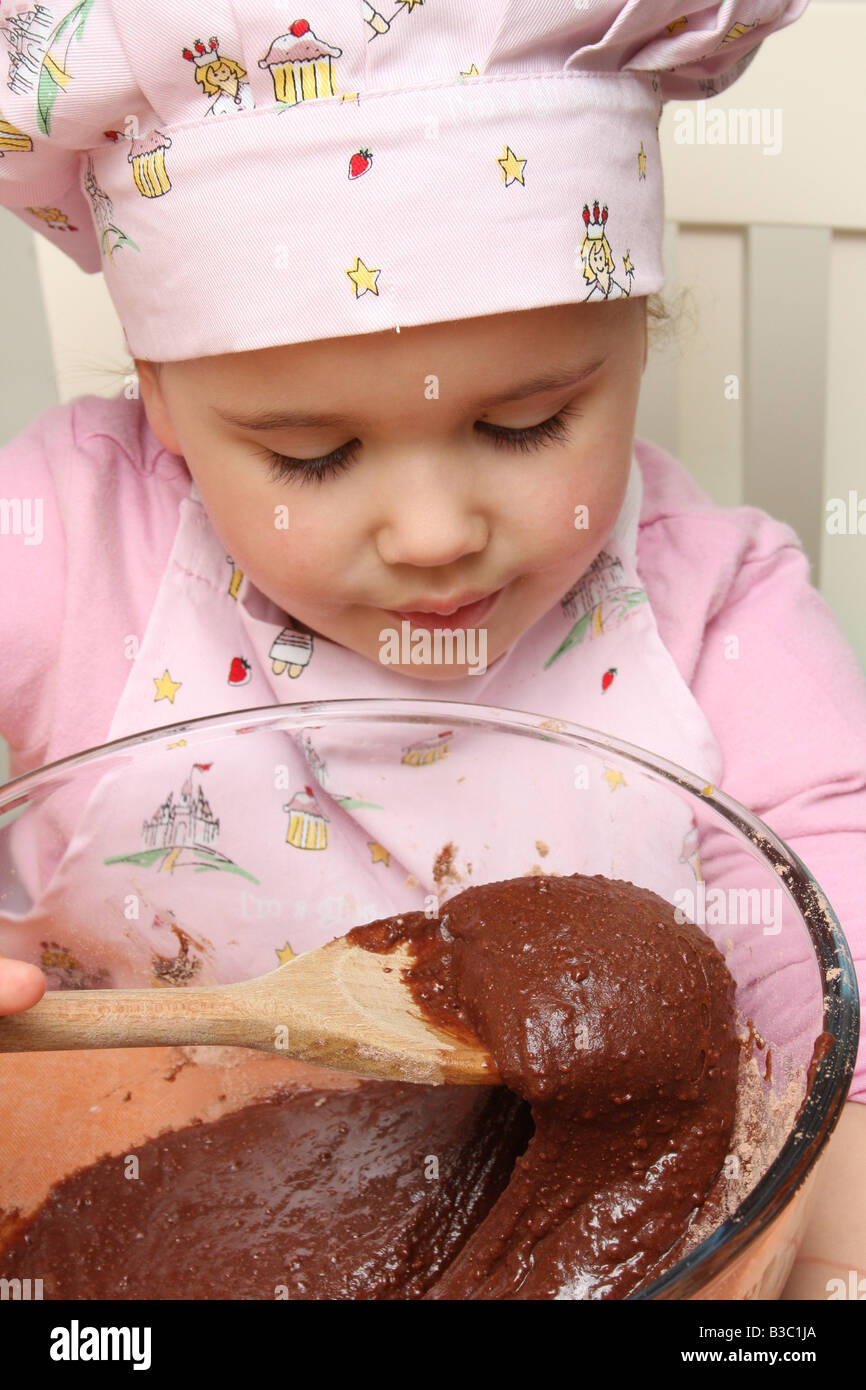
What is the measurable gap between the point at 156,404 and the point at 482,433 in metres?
0.24

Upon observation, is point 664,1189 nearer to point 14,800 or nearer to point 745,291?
point 14,800

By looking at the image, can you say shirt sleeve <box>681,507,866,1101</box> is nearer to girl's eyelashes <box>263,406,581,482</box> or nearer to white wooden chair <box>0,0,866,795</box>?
white wooden chair <box>0,0,866,795</box>

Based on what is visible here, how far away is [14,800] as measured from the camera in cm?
61

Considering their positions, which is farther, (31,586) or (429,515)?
(31,586)

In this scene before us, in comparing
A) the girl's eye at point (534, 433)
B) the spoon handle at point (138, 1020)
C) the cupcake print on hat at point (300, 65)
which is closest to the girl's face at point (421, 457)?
the girl's eye at point (534, 433)

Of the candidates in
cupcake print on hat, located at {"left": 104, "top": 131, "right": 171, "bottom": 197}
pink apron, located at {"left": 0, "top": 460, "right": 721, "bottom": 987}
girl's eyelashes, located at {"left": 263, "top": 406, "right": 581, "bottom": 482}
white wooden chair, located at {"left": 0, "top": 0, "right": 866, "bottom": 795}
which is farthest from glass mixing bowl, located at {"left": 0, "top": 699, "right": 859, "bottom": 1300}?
white wooden chair, located at {"left": 0, "top": 0, "right": 866, "bottom": 795}

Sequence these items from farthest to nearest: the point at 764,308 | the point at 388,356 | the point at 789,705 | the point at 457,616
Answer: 1. the point at 764,308
2. the point at 789,705
3. the point at 457,616
4. the point at 388,356

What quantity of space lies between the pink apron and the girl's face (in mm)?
84

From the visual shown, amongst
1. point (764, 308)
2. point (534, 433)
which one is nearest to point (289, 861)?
point (534, 433)

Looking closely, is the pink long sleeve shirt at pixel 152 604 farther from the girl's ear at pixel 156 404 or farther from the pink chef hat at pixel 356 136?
the pink chef hat at pixel 356 136

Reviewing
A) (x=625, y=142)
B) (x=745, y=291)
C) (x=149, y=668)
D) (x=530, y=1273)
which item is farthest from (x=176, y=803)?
(x=745, y=291)

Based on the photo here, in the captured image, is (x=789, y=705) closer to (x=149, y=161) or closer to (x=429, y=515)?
(x=429, y=515)

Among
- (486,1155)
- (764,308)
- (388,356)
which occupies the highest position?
(764,308)

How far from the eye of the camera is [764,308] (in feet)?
3.13
